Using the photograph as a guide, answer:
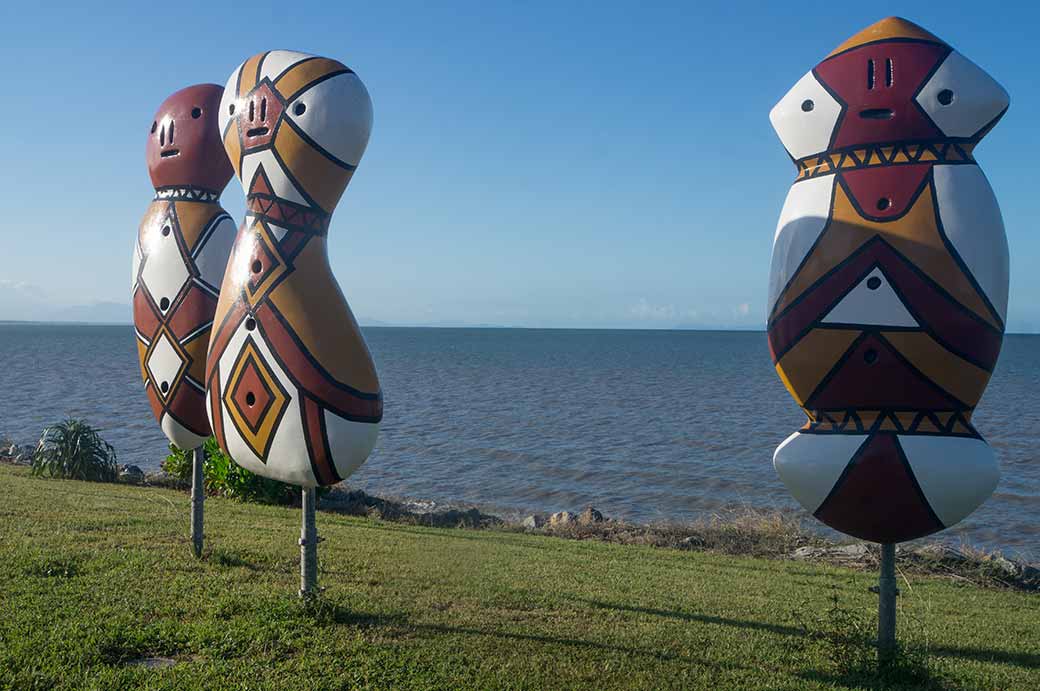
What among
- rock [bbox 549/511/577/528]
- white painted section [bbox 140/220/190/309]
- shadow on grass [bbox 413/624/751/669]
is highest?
white painted section [bbox 140/220/190/309]

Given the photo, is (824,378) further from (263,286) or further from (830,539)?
(830,539)

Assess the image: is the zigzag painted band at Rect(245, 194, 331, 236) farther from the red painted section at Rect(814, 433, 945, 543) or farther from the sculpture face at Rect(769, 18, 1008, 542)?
the red painted section at Rect(814, 433, 945, 543)

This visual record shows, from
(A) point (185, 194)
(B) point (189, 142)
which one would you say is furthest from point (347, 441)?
(B) point (189, 142)

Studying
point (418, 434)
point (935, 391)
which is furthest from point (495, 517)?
point (418, 434)

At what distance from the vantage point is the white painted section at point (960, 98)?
14.4 feet

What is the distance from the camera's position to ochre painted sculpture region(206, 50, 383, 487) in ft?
17.3

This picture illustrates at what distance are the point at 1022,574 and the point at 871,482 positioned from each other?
21.6 ft

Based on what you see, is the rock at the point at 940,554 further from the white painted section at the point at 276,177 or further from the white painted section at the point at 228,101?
the white painted section at the point at 228,101

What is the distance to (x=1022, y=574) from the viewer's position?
9.57 m

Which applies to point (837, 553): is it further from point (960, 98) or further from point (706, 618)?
point (960, 98)

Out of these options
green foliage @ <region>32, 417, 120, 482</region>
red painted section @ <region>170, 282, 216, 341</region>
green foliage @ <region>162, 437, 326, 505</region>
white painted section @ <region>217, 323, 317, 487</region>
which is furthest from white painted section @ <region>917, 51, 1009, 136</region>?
green foliage @ <region>32, 417, 120, 482</region>

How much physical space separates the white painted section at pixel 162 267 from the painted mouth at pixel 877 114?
16.1 ft

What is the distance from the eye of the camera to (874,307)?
445 centimetres

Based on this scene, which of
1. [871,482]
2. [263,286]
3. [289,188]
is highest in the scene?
[289,188]
